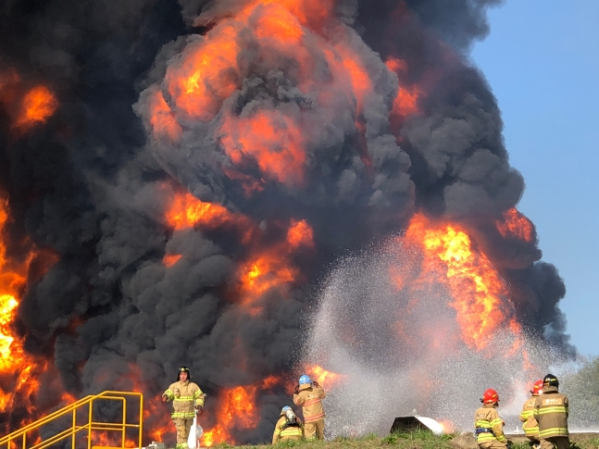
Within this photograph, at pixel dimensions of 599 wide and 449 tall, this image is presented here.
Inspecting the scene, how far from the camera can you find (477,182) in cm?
4919

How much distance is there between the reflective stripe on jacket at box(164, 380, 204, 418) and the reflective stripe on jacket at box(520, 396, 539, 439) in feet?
29.8

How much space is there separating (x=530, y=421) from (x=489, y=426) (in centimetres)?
166

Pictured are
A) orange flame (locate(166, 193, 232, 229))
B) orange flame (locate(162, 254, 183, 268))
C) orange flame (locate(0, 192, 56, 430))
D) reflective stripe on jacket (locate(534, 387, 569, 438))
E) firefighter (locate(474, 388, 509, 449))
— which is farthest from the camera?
orange flame (locate(0, 192, 56, 430))

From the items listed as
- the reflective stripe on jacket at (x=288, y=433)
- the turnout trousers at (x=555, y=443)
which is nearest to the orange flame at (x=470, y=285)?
the reflective stripe on jacket at (x=288, y=433)

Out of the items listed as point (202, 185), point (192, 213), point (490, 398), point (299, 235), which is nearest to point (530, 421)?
point (490, 398)

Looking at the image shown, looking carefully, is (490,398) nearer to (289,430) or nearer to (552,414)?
(552,414)

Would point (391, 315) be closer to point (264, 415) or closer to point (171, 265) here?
point (264, 415)

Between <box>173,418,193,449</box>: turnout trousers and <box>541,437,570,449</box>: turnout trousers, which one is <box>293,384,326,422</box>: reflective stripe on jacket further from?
<box>541,437,570,449</box>: turnout trousers

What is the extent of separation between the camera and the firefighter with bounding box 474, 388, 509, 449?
916 inches

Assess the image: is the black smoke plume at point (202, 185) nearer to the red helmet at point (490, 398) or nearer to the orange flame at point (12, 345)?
the orange flame at point (12, 345)

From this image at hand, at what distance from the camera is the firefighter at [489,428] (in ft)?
76.3

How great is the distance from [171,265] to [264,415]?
8.57 meters

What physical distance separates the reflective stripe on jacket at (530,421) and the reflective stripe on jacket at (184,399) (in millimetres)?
9096

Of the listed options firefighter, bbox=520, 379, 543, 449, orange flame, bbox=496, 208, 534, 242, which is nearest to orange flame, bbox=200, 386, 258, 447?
orange flame, bbox=496, 208, 534, 242
